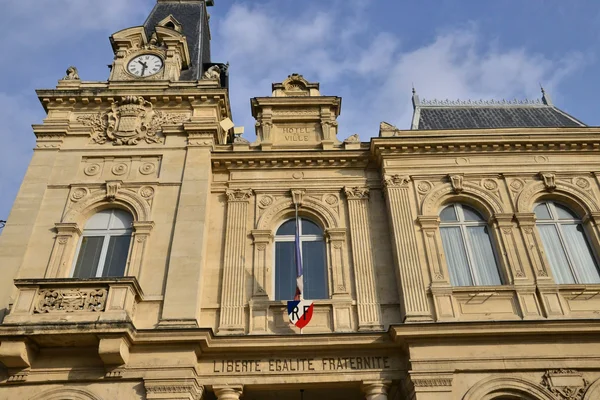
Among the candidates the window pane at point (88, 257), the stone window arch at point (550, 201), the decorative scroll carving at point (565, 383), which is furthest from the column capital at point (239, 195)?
the decorative scroll carving at point (565, 383)

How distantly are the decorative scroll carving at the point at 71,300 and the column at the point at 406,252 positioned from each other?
720cm

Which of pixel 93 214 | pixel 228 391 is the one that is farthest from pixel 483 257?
pixel 93 214

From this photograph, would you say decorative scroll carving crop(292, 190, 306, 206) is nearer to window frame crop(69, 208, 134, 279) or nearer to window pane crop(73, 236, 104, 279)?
window frame crop(69, 208, 134, 279)

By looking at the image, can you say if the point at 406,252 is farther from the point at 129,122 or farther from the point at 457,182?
the point at 129,122

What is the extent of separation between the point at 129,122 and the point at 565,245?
1328 cm

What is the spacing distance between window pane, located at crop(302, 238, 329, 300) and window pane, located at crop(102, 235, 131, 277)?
4806 mm

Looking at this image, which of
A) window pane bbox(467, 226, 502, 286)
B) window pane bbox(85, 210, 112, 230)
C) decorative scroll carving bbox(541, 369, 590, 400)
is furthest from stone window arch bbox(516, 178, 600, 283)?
window pane bbox(85, 210, 112, 230)

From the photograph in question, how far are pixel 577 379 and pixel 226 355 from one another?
25.9 feet

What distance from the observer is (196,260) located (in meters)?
13.2

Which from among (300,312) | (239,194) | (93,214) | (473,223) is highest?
(239,194)

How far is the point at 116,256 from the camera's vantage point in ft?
45.1

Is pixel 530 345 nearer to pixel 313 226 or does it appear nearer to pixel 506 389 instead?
pixel 506 389

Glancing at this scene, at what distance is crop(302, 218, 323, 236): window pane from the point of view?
Result: 48.6ft

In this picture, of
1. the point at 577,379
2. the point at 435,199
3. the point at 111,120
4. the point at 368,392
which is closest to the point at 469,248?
the point at 435,199
